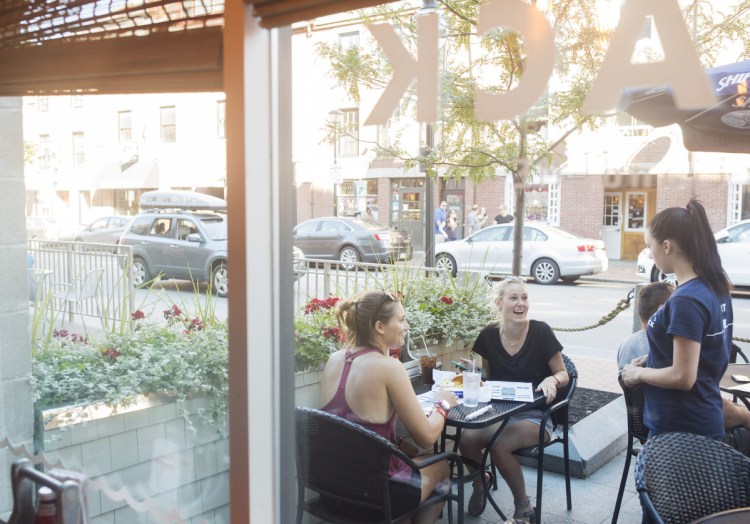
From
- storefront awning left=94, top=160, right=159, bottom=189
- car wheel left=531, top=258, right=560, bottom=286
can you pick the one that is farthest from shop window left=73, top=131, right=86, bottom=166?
car wheel left=531, top=258, right=560, bottom=286

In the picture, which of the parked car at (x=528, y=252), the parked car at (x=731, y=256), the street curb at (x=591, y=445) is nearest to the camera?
the parked car at (x=731, y=256)

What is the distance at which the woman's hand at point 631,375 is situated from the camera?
277 centimetres

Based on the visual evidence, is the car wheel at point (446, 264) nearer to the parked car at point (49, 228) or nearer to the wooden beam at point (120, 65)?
the parked car at point (49, 228)

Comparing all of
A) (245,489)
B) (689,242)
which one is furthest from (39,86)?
(689,242)

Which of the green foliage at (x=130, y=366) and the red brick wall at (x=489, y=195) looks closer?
the green foliage at (x=130, y=366)

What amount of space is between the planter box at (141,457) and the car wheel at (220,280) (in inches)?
19.6

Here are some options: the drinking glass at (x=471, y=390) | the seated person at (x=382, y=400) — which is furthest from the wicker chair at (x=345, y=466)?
the drinking glass at (x=471, y=390)

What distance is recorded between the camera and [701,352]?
2.55 metres

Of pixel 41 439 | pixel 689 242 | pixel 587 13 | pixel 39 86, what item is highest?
pixel 587 13

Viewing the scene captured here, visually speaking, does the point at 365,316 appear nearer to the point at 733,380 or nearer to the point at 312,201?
the point at 312,201

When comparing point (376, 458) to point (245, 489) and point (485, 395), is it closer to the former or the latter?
point (245, 489)

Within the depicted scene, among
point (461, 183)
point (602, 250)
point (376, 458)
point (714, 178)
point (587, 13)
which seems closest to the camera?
point (376, 458)

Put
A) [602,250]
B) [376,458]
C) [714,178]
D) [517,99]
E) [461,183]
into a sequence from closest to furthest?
1. [517,99]
2. [376,458]
3. [714,178]
4. [461,183]
5. [602,250]

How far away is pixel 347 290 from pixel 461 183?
0.94 m
